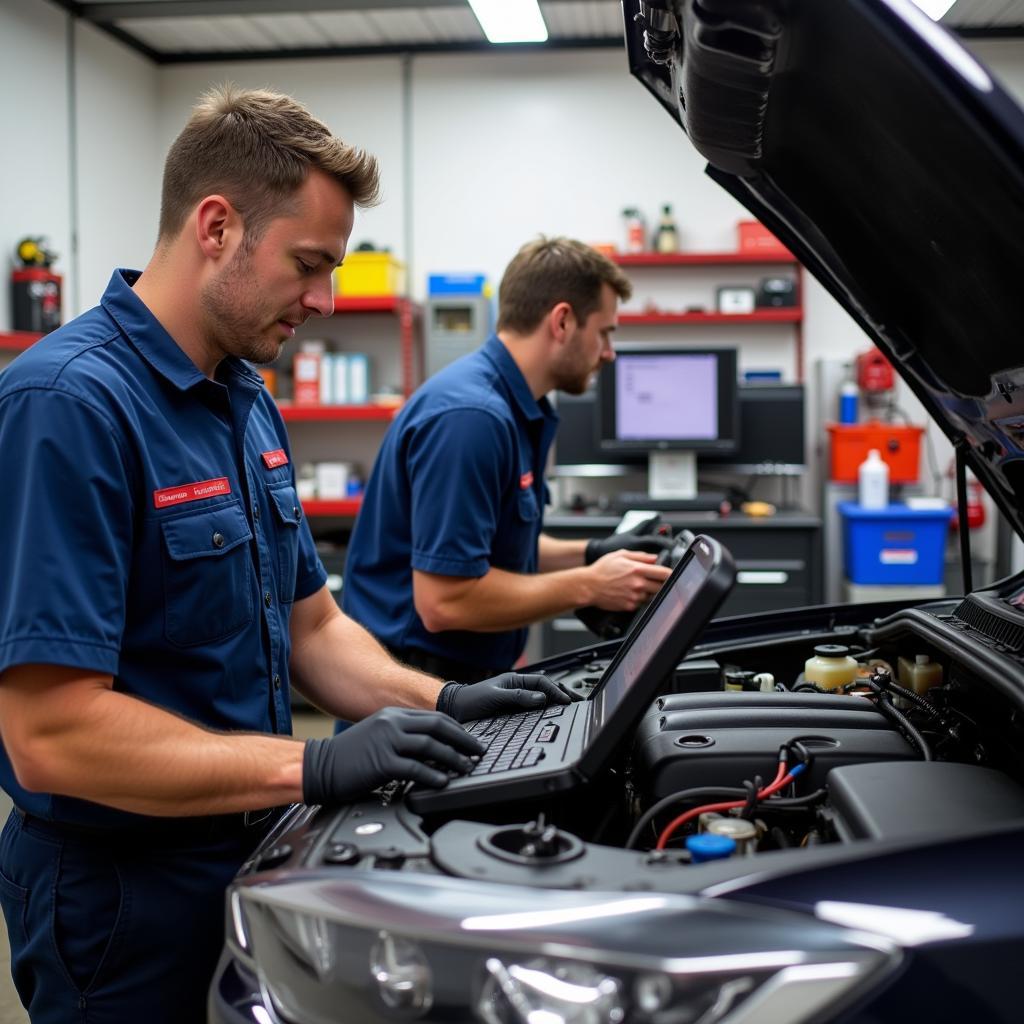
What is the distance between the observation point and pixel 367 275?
16.2ft

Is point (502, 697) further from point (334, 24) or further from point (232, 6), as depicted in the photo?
point (334, 24)

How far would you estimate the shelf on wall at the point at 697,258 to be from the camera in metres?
4.90

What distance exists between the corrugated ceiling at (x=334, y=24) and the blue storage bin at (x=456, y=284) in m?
1.16

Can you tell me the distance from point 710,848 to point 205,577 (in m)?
0.65

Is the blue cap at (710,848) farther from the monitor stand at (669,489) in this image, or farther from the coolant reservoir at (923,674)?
the monitor stand at (669,489)

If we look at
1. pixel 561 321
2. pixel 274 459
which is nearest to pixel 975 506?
pixel 561 321

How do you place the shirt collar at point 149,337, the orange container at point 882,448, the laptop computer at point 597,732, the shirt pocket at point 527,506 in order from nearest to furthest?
the laptop computer at point 597,732
the shirt collar at point 149,337
the shirt pocket at point 527,506
the orange container at point 882,448

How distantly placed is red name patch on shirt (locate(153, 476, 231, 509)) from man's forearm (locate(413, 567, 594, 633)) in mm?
754

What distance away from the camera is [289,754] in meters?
1.11

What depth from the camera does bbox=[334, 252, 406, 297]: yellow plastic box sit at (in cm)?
494

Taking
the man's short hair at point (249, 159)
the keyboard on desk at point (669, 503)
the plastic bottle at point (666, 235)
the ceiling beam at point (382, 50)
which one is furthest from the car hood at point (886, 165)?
the ceiling beam at point (382, 50)

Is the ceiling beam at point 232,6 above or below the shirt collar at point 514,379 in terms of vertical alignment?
above

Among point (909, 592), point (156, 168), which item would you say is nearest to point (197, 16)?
point (156, 168)

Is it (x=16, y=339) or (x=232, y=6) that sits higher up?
(x=232, y=6)
